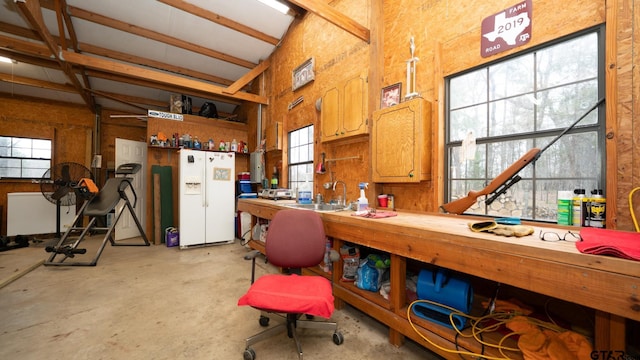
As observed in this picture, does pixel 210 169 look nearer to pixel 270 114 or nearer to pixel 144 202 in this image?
pixel 270 114

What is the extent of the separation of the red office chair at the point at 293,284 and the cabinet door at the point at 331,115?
1501 mm

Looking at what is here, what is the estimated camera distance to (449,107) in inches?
91.1

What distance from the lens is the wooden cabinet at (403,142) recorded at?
2.22 meters

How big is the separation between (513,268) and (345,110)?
237cm

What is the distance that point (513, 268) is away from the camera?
1154 millimetres

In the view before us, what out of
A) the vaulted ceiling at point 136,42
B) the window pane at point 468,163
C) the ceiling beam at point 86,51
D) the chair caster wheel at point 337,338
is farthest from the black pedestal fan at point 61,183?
the window pane at point 468,163

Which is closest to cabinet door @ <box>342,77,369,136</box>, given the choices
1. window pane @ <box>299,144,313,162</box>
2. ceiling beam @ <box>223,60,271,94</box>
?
window pane @ <box>299,144,313,162</box>

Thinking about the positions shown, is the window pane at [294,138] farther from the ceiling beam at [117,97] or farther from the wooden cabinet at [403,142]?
the ceiling beam at [117,97]

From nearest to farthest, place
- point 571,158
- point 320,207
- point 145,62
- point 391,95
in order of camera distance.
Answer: point 571,158 → point 391,95 → point 320,207 → point 145,62

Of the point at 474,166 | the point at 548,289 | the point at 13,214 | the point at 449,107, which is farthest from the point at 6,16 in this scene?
the point at 548,289

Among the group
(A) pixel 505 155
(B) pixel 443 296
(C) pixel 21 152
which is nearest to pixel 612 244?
(B) pixel 443 296

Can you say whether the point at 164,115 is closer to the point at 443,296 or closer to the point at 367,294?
the point at 367,294

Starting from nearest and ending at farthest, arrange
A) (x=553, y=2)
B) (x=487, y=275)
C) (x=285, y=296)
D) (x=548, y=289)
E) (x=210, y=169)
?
(x=548, y=289) → (x=487, y=275) → (x=285, y=296) → (x=553, y=2) → (x=210, y=169)

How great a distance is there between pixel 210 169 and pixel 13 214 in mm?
4495
